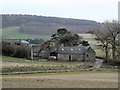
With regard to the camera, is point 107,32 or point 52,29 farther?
point 52,29

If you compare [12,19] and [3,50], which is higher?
[12,19]

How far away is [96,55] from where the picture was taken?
72625mm

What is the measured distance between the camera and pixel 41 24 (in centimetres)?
10538

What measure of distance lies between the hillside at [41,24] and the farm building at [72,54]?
28.7m

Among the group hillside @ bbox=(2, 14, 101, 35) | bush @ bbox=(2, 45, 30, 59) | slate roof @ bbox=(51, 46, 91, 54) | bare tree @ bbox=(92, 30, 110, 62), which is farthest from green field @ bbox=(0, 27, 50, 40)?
bare tree @ bbox=(92, 30, 110, 62)

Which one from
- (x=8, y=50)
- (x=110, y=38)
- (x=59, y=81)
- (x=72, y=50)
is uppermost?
(x=110, y=38)

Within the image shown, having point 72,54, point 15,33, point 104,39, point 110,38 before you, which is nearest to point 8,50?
point 72,54

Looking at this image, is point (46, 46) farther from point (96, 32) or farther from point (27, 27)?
point (27, 27)

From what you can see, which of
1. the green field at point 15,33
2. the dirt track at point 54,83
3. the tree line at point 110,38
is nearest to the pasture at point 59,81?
the dirt track at point 54,83

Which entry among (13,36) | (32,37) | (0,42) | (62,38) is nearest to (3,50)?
(0,42)

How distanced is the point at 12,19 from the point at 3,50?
3783cm

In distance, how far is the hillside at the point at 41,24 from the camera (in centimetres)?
10169

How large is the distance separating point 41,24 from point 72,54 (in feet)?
120

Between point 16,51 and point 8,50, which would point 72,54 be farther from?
point 8,50
